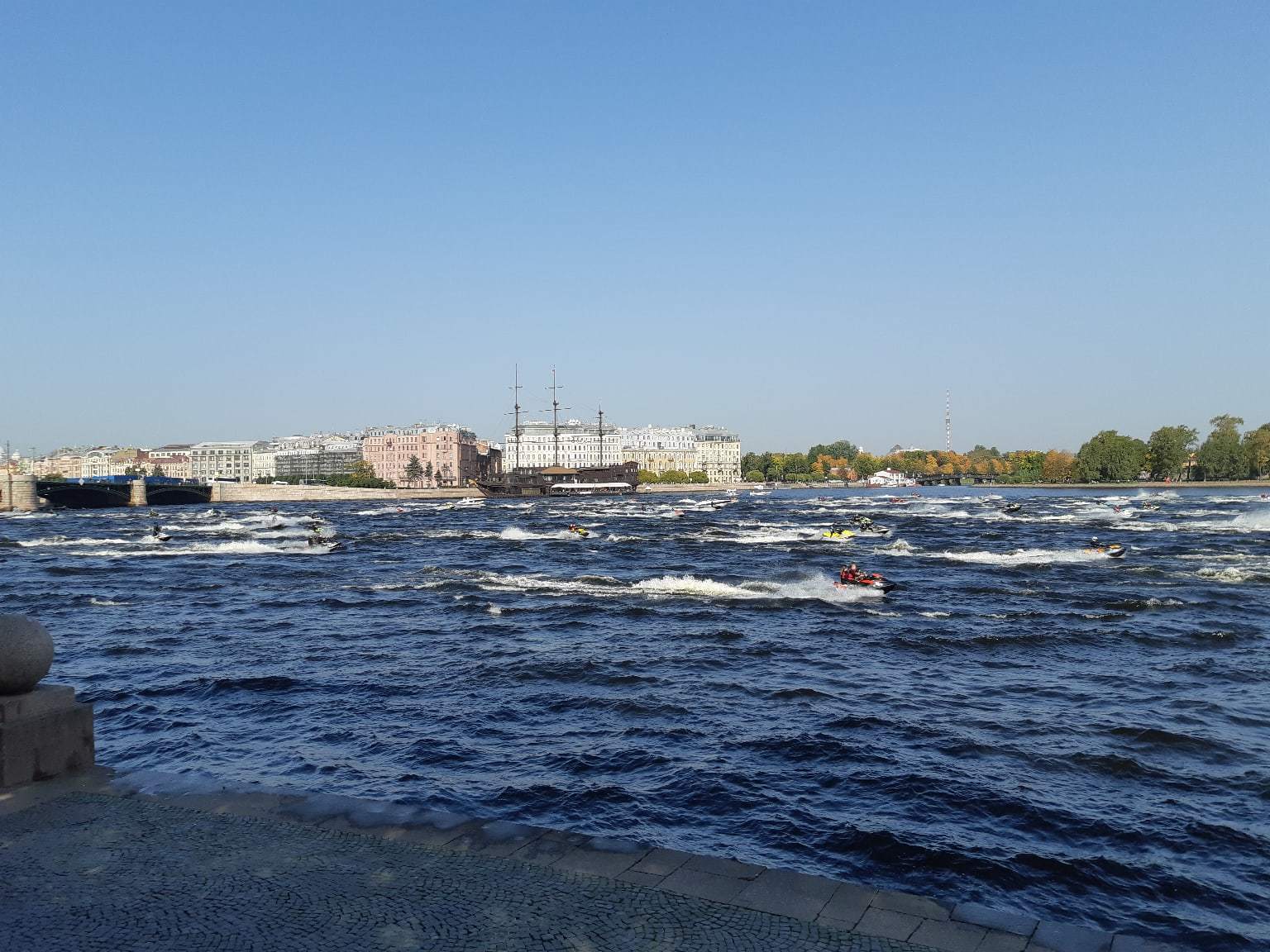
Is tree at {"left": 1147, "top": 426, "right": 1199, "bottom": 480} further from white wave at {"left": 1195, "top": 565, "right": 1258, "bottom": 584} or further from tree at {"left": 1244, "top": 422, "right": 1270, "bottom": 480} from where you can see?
white wave at {"left": 1195, "top": 565, "right": 1258, "bottom": 584}

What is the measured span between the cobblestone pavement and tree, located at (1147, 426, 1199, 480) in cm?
19934

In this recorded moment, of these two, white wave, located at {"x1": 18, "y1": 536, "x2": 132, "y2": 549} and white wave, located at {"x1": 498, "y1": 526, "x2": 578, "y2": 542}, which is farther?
white wave, located at {"x1": 498, "y1": 526, "x2": 578, "y2": 542}

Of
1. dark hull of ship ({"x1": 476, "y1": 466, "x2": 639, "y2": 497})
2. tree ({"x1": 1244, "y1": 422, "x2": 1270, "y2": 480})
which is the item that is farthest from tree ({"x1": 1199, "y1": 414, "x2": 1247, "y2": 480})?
dark hull of ship ({"x1": 476, "y1": 466, "x2": 639, "y2": 497})

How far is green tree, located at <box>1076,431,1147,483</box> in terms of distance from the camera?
18625cm

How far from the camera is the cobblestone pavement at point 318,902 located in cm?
603

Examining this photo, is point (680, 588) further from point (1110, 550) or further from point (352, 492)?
point (352, 492)

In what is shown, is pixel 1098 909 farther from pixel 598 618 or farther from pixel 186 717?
pixel 598 618

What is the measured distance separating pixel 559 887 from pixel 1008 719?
453 inches

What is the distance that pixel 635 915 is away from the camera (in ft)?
20.9

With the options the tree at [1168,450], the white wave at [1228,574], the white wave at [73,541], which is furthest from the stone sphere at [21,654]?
the tree at [1168,450]

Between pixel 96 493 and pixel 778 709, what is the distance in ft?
455

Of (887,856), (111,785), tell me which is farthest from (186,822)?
(887,856)

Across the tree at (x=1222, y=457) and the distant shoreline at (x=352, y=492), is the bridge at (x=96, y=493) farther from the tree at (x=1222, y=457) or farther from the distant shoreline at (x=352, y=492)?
the tree at (x=1222, y=457)

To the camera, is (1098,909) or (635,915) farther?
(1098,909)
